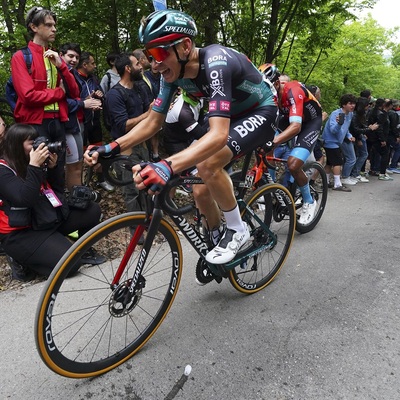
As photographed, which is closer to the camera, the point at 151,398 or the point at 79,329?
the point at 151,398

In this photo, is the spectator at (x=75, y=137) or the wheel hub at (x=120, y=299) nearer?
the wheel hub at (x=120, y=299)

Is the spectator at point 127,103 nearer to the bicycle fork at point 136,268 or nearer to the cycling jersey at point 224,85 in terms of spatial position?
the cycling jersey at point 224,85

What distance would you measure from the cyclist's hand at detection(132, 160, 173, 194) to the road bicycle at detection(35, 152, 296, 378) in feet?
0.93

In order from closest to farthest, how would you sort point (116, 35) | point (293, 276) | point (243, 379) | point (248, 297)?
1. point (243, 379)
2. point (248, 297)
3. point (293, 276)
4. point (116, 35)

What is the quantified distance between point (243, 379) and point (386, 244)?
2921 mm

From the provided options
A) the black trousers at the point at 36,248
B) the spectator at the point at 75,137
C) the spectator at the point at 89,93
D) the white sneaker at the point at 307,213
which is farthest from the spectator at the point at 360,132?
the black trousers at the point at 36,248

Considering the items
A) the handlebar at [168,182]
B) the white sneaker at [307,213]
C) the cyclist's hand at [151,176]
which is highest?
the cyclist's hand at [151,176]

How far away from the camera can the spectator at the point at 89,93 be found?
4527mm

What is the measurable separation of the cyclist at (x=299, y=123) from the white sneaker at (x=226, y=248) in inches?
63.9

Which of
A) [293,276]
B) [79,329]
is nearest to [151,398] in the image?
[79,329]

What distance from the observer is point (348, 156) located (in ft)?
24.5

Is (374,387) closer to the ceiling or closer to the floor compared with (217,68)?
closer to the floor

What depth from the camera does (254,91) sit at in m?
2.52

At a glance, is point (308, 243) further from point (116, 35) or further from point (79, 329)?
point (116, 35)
